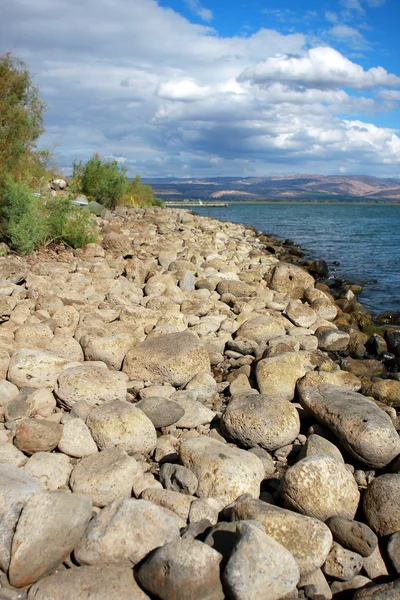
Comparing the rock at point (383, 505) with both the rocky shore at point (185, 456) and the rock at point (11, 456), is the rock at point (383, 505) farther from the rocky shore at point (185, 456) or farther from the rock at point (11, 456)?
the rock at point (11, 456)

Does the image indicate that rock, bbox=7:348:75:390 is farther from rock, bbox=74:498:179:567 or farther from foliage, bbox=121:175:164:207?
foliage, bbox=121:175:164:207

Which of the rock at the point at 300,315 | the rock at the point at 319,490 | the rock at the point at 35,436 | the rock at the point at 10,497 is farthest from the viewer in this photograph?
the rock at the point at 300,315

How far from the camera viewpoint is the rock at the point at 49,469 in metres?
4.46

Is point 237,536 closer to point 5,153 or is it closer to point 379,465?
point 379,465

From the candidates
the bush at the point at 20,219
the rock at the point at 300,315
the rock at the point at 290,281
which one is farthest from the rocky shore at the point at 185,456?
the rock at the point at 290,281

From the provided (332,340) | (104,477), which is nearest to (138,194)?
(332,340)

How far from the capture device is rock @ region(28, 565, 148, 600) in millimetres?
3379

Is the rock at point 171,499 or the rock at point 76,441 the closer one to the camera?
the rock at point 171,499

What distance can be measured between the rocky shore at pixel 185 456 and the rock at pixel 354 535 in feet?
0.03

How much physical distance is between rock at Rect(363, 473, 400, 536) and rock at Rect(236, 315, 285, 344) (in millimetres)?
4030

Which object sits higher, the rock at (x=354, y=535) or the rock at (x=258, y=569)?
the rock at (x=258, y=569)

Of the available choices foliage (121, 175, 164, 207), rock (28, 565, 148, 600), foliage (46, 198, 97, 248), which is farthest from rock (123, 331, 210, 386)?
foliage (121, 175, 164, 207)

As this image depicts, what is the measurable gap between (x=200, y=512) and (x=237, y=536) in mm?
645

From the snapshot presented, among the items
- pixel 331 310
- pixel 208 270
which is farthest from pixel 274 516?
pixel 208 270
